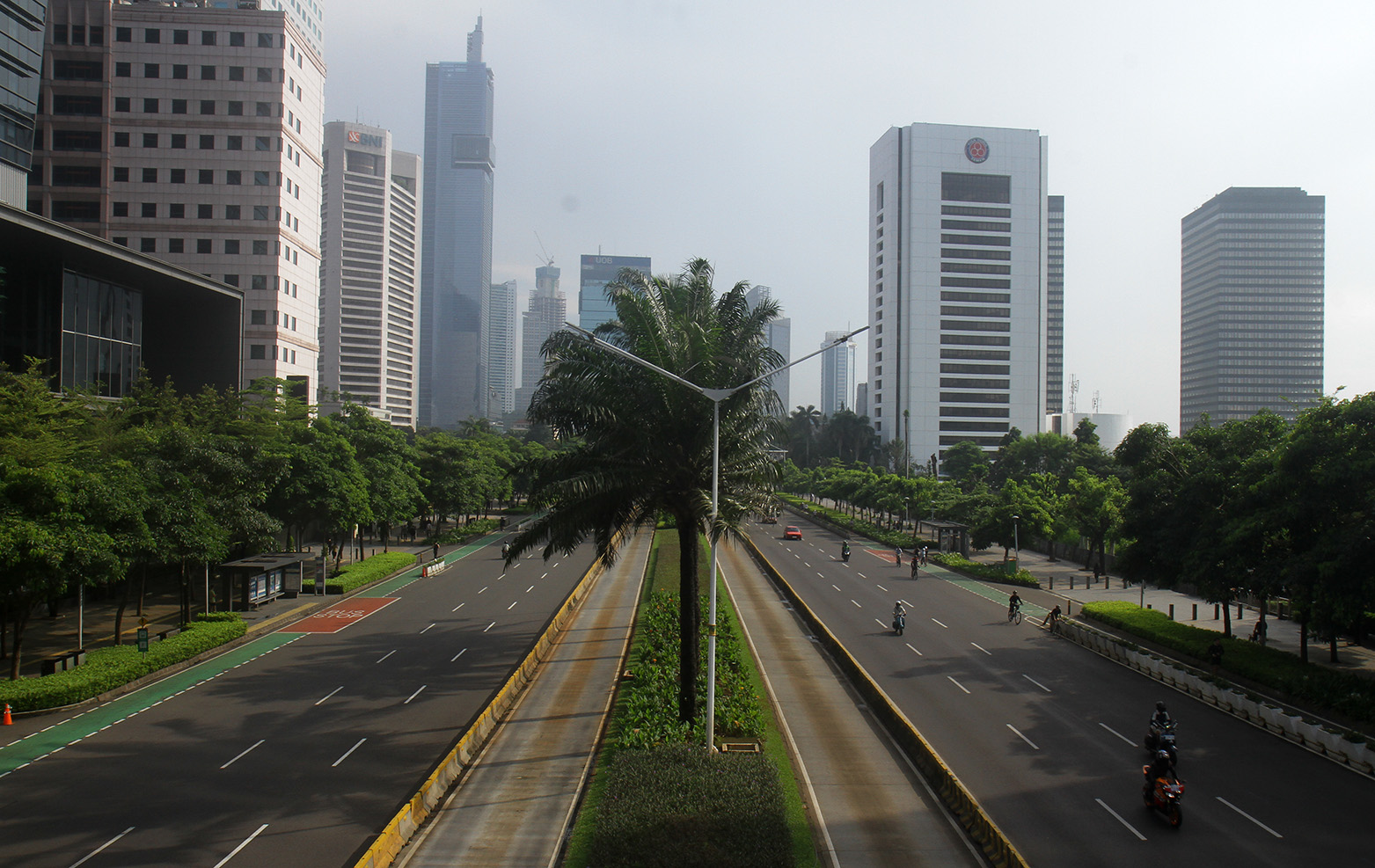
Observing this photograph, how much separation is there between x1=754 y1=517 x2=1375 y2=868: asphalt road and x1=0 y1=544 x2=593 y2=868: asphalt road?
12.1 m

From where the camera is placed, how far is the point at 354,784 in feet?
53.3

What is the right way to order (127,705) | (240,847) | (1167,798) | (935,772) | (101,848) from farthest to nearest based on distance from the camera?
(127,705)
(935,772)
(1167,798)
(240,847)
(101,848)

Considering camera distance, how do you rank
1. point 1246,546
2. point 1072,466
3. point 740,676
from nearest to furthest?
point 740,676
point 1246,546
point 1072,466

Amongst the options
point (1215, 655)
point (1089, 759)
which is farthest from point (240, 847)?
point (1215, 655)

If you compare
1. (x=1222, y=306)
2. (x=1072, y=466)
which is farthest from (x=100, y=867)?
(x=1222, y=306)

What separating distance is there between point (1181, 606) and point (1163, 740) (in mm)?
27871

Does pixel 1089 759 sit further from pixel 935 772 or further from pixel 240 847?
pixel 240 847

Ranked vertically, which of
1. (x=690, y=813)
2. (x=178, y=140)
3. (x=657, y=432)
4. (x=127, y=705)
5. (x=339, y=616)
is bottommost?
→ (x=339, y=616)

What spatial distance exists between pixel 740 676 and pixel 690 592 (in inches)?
145

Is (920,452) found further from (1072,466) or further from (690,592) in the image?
(690,592)

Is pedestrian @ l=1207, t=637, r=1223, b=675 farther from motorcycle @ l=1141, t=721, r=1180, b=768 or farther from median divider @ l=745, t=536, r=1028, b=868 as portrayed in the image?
median divider @ l=745, t=536, r=1028, b=868

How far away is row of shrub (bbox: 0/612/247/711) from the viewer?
20453 mm

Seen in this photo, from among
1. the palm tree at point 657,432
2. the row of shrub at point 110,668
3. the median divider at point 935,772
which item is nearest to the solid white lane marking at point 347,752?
the palm tree at point 657,432

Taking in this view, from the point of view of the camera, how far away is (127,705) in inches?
849
